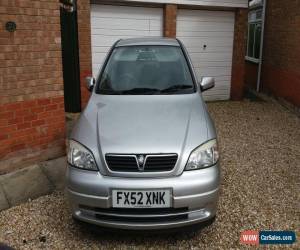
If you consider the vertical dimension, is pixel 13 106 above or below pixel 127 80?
below

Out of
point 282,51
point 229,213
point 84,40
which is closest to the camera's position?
point 229,213

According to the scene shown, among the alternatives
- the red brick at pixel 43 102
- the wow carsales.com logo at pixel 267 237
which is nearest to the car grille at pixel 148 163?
the wow carsales.com logo at pixel 267 237

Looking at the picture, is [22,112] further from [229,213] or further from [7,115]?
[229,213]

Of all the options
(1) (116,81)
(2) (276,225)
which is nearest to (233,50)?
(1) (116,81)

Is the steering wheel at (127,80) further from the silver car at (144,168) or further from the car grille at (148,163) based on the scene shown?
the car grille at (148,163)

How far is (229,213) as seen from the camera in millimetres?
3949

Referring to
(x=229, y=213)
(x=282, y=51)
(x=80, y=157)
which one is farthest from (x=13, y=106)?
(x=282, y=51)

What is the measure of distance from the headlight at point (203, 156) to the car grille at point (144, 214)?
0.38 m

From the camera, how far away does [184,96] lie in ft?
13.4

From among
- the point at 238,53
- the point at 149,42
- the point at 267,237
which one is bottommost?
the point at 267,237

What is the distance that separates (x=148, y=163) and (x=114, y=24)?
6586 mm

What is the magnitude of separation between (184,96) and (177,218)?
1.49 meters

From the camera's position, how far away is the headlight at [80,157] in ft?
10.4

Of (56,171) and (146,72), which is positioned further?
(56,171)
